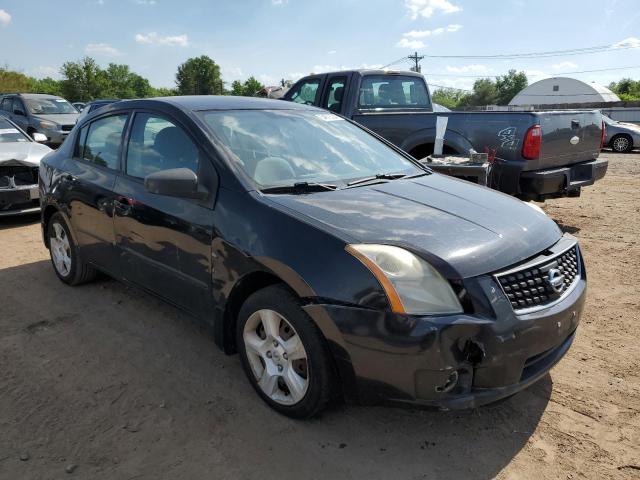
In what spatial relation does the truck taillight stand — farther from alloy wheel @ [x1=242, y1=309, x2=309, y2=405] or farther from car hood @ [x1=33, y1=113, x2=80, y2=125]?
car hood @ [x1=33, y1=113, x2=80, y2=125]

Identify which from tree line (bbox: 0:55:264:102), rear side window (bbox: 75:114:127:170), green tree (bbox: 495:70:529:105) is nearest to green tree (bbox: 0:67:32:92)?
tree line (bbox: 0:55:264:102)

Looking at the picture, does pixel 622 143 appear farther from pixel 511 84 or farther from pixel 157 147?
pixel 511 84

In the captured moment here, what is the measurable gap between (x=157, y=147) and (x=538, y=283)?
8.31 feet

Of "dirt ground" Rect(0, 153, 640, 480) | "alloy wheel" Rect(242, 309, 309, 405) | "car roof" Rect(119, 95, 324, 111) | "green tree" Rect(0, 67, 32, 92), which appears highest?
"green tree" Rect(0, 67, 32, 92)

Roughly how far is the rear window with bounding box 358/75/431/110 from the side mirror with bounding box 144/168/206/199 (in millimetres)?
4559

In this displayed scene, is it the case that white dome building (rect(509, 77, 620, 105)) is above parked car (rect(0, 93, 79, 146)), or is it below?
above

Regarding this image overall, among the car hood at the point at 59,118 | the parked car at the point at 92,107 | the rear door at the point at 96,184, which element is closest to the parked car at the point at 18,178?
the parked car at the point at 92,107

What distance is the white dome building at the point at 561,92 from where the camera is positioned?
71.2 metres

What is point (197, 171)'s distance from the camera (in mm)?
3082

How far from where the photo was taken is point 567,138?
19.8 ft

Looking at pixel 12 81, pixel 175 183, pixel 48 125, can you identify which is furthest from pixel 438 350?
pixel 12 81

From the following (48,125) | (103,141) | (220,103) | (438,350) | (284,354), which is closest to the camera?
(438,350)

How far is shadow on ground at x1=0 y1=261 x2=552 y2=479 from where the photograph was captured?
241cm

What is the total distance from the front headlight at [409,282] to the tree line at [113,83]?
25691 mm
